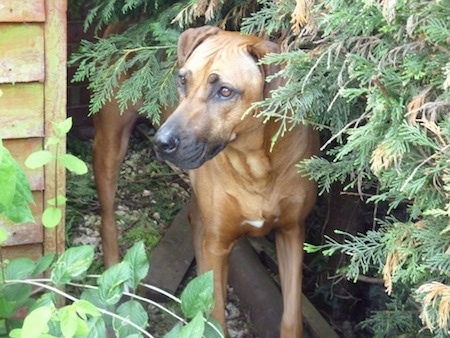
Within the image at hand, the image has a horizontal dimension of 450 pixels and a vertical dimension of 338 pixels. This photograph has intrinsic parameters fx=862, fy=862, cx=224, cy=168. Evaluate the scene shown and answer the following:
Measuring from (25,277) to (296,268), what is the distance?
1363 millimetres

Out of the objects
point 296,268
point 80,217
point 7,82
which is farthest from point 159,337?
point 7,82

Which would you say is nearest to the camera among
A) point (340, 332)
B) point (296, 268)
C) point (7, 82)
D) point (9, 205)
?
point (9, 205)

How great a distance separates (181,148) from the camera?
297 centimetres

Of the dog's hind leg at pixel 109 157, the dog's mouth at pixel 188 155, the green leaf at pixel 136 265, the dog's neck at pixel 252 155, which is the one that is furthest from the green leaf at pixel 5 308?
the dog's hind leg at pixel 109 157

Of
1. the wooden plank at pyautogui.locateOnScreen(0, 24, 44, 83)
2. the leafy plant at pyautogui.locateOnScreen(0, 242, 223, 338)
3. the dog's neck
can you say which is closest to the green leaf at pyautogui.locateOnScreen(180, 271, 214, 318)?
the leafy plant at pyautogui.locateOnScreen(0, 242, 223, 338)

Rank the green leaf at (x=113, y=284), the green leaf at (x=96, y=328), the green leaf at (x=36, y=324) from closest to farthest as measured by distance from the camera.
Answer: the green leaf at (x=36, y=324) → the green leaf at (x=96, y=328) → the green leaf at (x=113, y=284)

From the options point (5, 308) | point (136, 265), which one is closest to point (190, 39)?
point (136, 265)

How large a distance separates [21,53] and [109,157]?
1.30 m

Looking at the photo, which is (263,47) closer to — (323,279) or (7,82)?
(7,82)

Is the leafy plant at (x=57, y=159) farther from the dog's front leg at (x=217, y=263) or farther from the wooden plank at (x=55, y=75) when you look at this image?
the dog's front leg at (x=217, y=263)

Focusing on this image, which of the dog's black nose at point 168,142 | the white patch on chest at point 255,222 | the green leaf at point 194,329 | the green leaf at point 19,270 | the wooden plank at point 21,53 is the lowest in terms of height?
the white patch on chest at point 255,222

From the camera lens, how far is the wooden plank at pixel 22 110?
10.0ft

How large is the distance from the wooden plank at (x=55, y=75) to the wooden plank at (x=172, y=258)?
1251 mm

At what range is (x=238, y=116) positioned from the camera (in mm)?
3127
